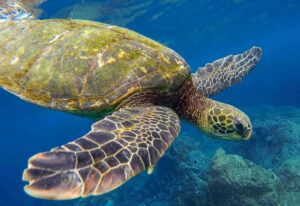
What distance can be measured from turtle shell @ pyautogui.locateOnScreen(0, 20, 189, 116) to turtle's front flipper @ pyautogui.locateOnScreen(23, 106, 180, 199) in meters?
0.81

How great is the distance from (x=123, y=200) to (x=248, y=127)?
10916 millimetres

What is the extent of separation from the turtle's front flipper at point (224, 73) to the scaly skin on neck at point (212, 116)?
3.36 ft

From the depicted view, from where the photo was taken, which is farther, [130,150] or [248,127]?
[248,127]

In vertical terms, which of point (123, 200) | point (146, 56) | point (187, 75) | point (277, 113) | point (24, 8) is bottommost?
point (123, 200)

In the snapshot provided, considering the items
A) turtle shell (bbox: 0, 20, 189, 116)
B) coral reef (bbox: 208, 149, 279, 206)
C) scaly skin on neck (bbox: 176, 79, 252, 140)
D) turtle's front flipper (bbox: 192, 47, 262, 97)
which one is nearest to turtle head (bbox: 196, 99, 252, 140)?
scaly skin on neck (bbox: 176, 79, 252, 140)

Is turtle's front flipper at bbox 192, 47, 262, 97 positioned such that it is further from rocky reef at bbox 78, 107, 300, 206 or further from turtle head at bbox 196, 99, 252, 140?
rocky reef at bbox 78, 107, 300, 206

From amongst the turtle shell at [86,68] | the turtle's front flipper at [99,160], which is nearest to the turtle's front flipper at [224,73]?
the turtle shell at [86,68]

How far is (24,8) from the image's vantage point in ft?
36.9

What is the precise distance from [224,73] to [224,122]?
172 centimetres

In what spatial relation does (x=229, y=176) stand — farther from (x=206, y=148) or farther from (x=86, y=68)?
(x=206, y=148)

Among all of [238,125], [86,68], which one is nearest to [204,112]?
[238,125]

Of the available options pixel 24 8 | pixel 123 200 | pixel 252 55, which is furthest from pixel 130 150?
pixel 123 200

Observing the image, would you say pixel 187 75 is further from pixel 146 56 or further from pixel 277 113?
pixel 277 113

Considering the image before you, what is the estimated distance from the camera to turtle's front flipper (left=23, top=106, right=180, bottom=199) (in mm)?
2219
